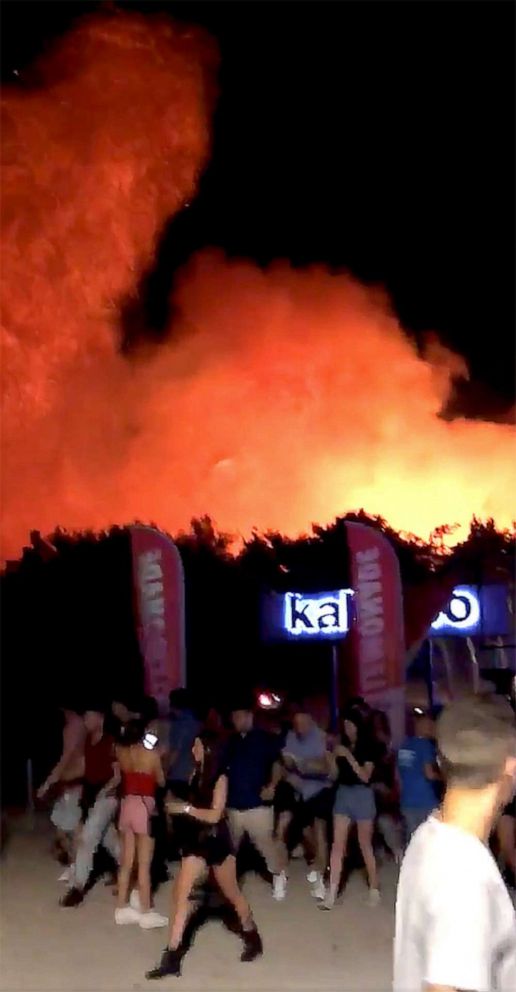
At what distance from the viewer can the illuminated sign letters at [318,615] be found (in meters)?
17.4

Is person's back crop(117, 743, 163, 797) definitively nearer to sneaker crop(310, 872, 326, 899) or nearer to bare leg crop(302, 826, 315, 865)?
sneaker crop(310, 872, 326, 899)

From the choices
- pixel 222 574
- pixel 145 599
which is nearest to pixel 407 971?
pixel 145 599

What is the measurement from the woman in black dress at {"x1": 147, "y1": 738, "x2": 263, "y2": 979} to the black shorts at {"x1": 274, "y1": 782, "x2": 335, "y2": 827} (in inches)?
101

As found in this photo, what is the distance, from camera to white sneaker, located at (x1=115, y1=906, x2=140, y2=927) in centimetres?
791

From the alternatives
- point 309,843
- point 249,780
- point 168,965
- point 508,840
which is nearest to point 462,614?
point 309,843

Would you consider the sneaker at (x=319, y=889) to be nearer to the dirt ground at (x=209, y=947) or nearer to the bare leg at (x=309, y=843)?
the dirt ground at (x=209, y=947)

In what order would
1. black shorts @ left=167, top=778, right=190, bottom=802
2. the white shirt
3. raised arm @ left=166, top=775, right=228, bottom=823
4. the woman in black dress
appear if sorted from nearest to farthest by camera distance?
the white shirt
the woman in black dress
raised arm @ left=166, top=775, right=228, bottom=823
black shorts @ left=167, top=778, right=190, bottom=802

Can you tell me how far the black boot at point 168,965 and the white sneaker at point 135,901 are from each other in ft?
4.65

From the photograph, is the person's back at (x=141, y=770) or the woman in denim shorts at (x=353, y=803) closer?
the person's back at (x=141, y=770)

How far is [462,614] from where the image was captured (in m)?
16.6

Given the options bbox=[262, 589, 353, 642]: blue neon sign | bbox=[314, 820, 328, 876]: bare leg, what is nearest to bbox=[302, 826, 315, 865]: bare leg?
bbox=[314, 820, 328, 876]: bare leg

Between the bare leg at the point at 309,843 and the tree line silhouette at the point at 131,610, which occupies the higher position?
the tree line silhouette at the point at 131,610

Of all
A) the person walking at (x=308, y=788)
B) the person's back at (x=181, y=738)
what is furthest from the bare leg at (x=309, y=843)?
the person's back at (x=181, y=738)

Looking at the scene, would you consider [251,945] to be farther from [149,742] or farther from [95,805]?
[95,805]
